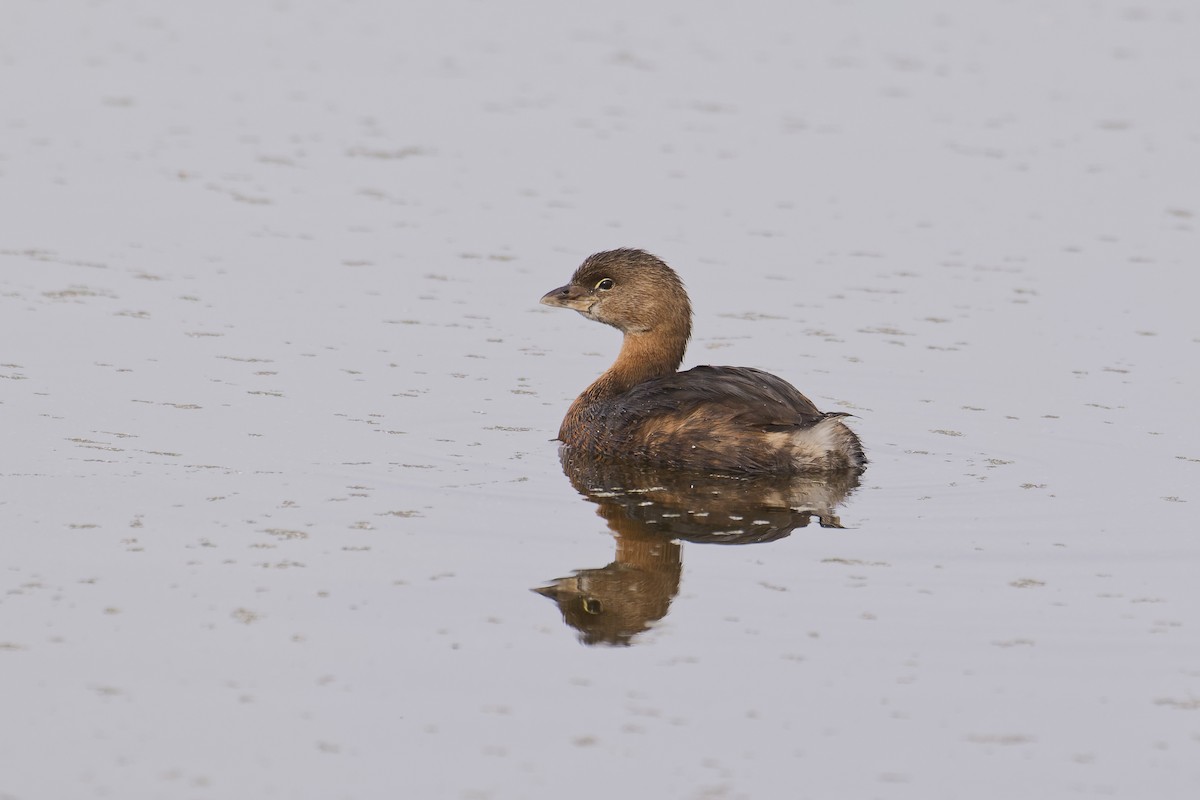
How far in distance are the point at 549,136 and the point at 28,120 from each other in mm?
4401

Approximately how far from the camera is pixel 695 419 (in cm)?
873

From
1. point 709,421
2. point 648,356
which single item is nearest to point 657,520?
point 709,421

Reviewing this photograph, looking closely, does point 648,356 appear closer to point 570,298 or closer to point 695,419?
point 570,298

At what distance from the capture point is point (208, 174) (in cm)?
1416

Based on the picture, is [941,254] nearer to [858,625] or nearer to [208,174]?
[208,174]

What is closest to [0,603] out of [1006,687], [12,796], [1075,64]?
[12,796]

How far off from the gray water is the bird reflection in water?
4 centimetres

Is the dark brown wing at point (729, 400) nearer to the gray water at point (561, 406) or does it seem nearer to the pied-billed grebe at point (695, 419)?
the pied-billed grebe at point (695, 419)

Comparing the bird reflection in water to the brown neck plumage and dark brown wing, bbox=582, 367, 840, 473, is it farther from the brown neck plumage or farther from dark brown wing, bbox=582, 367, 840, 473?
the brown neck plumage

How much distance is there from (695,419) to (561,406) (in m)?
1.35

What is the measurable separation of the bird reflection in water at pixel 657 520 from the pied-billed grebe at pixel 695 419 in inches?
3.5

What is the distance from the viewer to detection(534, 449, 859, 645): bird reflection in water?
6.58 m

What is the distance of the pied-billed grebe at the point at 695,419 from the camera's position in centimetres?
860

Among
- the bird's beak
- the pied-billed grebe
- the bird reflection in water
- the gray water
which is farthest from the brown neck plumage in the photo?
the bird reflection in water
